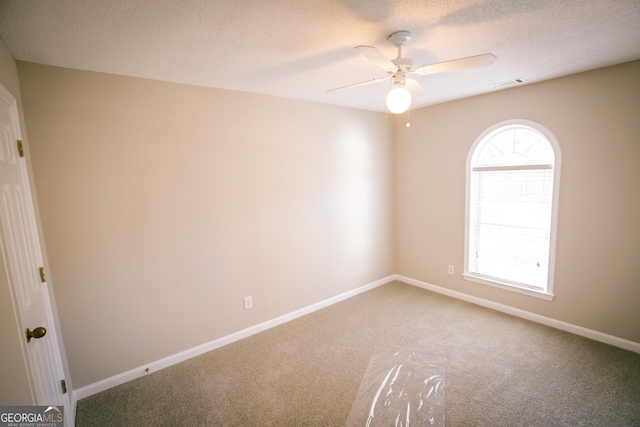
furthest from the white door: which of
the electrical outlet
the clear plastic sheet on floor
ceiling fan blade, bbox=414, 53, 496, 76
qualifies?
ceiling fan blade, bbox=414, 53, 496, 76

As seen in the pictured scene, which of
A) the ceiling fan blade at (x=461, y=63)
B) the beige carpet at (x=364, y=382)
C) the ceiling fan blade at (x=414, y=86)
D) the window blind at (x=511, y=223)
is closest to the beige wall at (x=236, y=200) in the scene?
the window blind at (x=511, y=223)

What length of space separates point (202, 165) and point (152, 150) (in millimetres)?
415

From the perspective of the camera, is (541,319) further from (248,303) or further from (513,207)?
(248,303)

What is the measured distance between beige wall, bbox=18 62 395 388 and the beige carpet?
0.35 metres

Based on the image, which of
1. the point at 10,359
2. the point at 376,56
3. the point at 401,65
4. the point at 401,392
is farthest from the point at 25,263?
the point at 401,392

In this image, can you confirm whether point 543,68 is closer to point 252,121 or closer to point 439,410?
point 252,121

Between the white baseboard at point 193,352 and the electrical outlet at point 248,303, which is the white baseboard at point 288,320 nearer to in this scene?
the white baseboard at point 193,352

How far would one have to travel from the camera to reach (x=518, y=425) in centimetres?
187

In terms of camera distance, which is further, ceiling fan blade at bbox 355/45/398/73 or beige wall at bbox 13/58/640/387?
beige wall at bbox 13/58/640/387

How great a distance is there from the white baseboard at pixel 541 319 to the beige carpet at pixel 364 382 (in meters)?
0.08

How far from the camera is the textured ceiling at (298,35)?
1464 mm

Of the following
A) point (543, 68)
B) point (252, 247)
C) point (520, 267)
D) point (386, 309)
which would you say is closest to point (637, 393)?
point (520, 267)

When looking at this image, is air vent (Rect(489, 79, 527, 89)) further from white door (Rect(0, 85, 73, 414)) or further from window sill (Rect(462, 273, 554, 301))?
white door (Rect(0, 85, 73, 414))

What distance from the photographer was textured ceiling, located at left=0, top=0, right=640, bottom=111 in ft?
4.80
